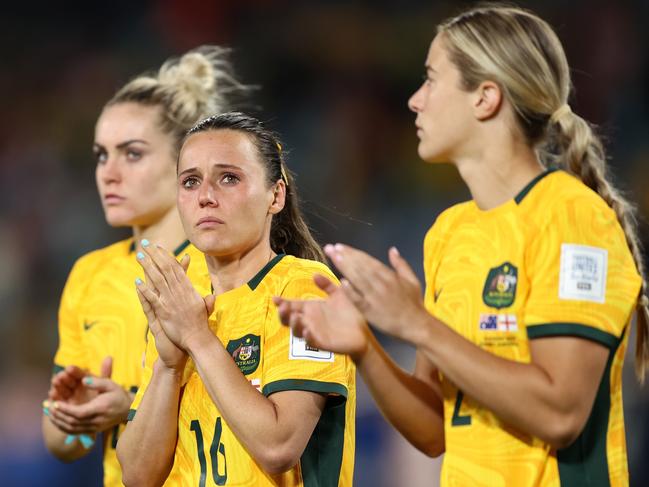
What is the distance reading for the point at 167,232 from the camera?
3.84 metres

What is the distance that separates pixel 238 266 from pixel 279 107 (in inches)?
221

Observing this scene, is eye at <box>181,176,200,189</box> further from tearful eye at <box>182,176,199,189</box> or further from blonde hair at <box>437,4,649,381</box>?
blonde hair at <box>437,4,649,381</box>

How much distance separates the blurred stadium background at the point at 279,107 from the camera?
730cm

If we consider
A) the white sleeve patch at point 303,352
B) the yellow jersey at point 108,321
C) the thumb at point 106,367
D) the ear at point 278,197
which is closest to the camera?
the white sleeve patch at point 303,352

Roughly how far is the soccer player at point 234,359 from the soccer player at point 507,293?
0.33 meters

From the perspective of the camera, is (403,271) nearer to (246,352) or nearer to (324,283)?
(324,283)

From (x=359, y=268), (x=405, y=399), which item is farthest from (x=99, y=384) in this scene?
(x=359, y=268)

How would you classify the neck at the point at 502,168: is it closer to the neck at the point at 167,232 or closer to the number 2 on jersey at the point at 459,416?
the number 2 on jersey at the point at 459,416

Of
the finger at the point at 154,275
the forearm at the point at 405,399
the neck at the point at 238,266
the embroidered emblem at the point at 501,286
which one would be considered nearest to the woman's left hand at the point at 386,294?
the forearm at the point at 405,399

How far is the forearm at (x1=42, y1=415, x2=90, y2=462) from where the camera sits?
388cm

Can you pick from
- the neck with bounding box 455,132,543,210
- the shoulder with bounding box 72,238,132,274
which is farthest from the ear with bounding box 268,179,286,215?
the shoulder with bounding box 72,238,132,274

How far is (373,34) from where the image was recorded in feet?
27.9

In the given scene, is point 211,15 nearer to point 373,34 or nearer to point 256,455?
point 373,34

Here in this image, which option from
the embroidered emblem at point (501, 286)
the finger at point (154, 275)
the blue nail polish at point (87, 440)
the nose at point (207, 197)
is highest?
the nose at point (207, 197)
